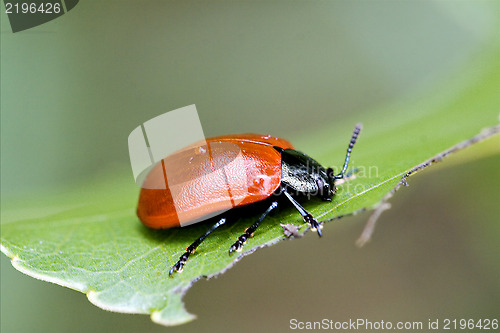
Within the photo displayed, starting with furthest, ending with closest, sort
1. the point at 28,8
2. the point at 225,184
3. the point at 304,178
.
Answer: the point at 28,8 → the point at 304,178 → the point at 225,184

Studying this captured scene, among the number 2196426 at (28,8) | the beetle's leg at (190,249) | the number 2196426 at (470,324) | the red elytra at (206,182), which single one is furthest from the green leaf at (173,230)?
the number 2196426 at (28,8)

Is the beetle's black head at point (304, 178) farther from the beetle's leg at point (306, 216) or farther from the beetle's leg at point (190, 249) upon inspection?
the beetle's leg at point (190, 249)

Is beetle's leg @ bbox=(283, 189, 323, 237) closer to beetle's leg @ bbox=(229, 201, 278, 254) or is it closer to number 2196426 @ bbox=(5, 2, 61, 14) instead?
beetle's leg @ bbox=(229, 201, 278, 254)

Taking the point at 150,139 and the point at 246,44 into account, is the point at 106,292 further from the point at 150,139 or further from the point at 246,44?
the point at 246,44

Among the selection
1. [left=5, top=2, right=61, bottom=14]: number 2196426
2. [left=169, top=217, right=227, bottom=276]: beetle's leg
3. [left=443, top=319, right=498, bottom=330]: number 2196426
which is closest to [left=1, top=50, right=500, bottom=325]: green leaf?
[left=169, top=217, right=227, bottom=276]: beetle's leg

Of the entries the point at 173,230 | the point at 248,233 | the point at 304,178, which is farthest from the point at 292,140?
the point at 248,233

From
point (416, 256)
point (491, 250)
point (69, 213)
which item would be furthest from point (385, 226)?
point (69, 213)

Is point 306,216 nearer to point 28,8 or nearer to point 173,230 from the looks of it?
point 173,230
